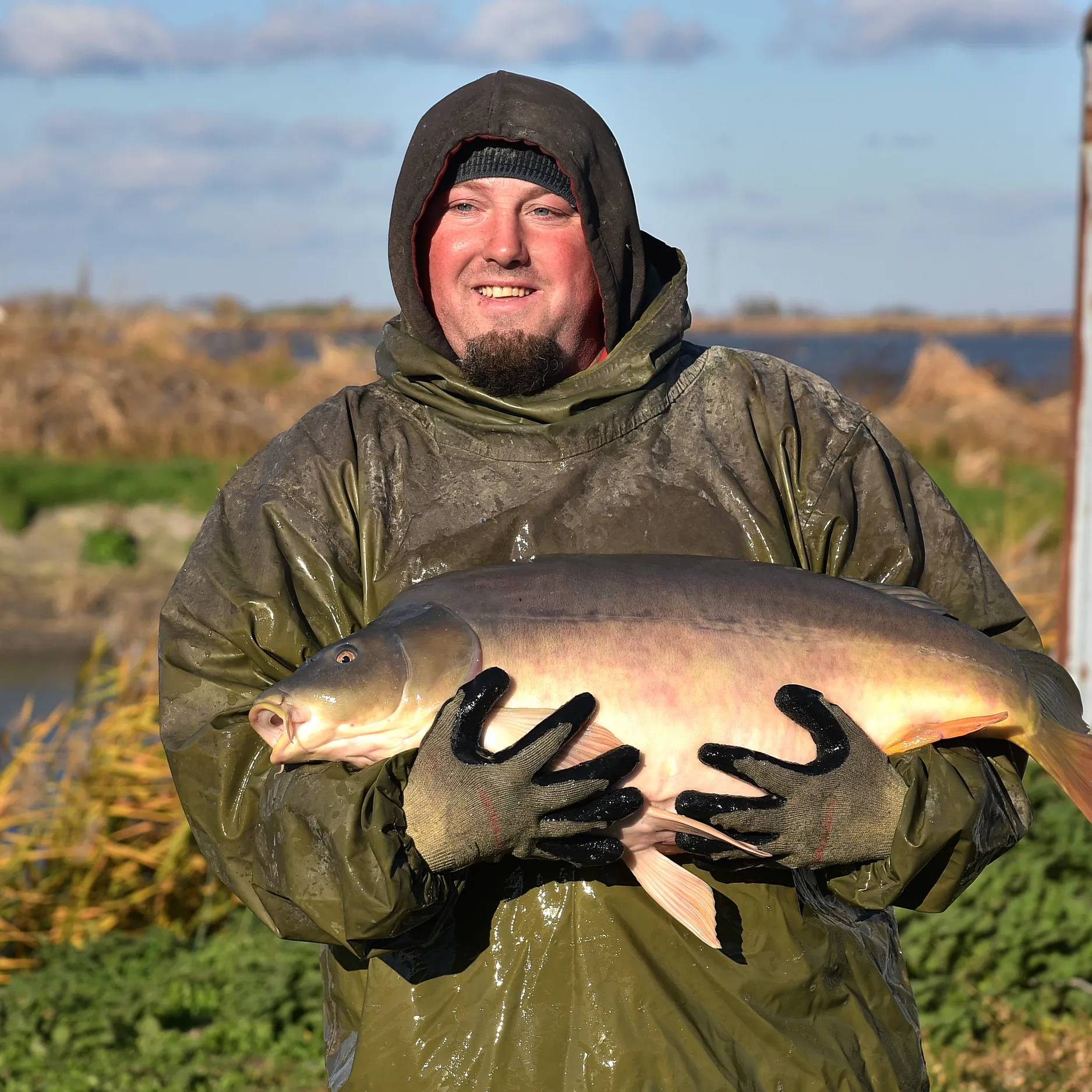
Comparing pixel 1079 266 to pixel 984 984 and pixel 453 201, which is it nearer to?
pixel 984 984

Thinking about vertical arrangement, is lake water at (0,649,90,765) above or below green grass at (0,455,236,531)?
below

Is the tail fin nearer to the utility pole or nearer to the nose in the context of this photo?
the nose

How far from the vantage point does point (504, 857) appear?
2.72m

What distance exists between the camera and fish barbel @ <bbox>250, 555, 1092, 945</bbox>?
8.37ft

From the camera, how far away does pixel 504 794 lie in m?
2.43

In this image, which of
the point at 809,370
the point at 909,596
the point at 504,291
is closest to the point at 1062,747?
the point at 909,596

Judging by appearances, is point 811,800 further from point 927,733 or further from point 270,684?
point 270,684

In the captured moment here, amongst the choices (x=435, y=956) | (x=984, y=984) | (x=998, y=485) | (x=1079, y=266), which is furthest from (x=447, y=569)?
(x=998, y=485)

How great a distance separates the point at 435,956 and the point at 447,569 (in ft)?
2.48

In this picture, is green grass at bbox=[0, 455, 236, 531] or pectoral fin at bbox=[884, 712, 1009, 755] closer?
pectoral fin at bbox=[884, 712, 1009, 755]

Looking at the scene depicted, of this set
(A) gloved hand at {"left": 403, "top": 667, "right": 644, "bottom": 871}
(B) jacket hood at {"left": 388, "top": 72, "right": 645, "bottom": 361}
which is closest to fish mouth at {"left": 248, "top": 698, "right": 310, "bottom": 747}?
(A) gloved hand at {"left": 403, "top": 667, "right": 644, "bottom": 871}

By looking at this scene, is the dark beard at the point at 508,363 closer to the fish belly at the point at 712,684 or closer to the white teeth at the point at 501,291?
Result: the white teeth at the point at 501,291

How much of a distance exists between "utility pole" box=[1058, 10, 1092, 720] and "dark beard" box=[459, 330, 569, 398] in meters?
5.16

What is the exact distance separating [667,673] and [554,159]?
1.14 m
